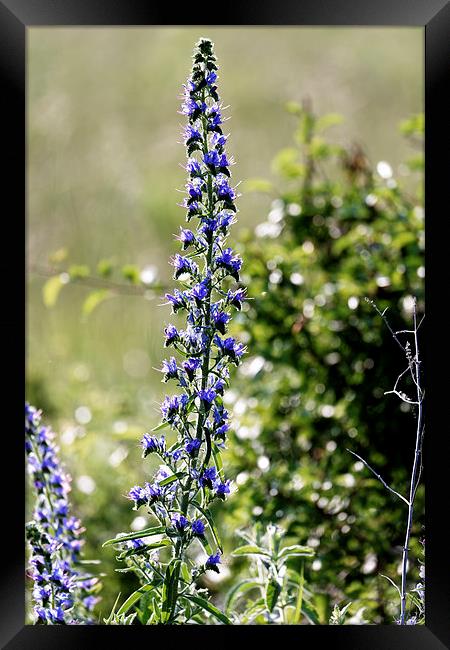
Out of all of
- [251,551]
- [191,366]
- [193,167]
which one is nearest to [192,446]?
[191,366]

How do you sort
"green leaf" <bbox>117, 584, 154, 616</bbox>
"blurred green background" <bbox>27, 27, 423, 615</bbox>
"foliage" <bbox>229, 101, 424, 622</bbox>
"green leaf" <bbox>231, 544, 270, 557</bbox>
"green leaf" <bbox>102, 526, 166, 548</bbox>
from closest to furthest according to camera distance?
"green leaf" <bbox>102, 526, 166, 548</bbox>, "green leaf" <bbox>117, 584, 154, 616</bbox>, "green leaf" <bbox>231, 544, 270, 557</bbox>, "foliage" <bbox>229, 101, 424, 622</bbox>, "blurred green background" <bbox>27, 27, 423, 615</bbox>

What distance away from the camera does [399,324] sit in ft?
10.6

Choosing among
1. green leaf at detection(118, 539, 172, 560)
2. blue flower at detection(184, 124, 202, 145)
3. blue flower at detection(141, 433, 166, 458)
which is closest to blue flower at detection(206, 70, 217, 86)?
blue flower at detection(184, 124, 202, 145)

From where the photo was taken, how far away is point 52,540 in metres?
2.22

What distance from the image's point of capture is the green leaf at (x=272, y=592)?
221 cm

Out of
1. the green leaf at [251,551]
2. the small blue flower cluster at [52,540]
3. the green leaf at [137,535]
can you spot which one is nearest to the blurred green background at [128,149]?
the small blue flower cluster at [52,540]

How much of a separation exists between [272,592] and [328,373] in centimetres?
130

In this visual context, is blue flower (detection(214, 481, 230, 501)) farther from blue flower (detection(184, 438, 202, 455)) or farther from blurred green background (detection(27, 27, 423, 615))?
blurred green background (detection(27, 27, 423, 615))

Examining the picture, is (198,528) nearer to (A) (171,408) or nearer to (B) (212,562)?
(B) (212,562)

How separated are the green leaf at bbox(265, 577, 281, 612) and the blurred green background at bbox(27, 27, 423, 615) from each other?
1.82 m

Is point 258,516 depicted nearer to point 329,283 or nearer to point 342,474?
point 342,474

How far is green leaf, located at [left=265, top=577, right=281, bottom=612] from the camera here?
221cm
